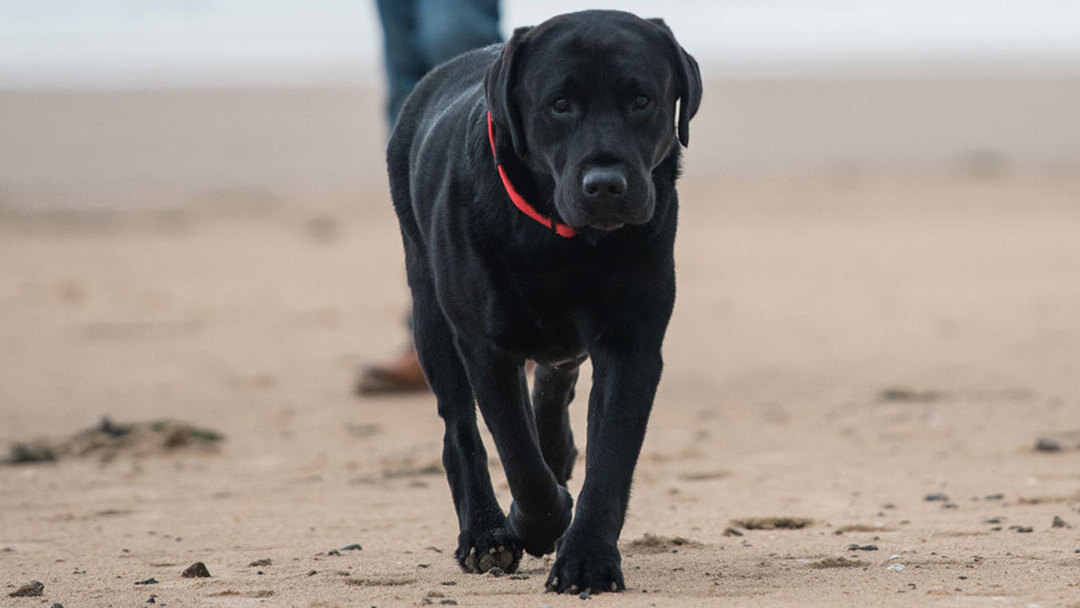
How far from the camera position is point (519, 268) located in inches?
148

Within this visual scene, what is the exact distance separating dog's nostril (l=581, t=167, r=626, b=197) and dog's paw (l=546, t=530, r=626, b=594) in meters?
0.75

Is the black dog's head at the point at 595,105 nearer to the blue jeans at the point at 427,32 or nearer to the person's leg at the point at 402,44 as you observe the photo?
the blue jeans at the point at 427,32

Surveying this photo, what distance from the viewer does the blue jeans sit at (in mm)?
6078

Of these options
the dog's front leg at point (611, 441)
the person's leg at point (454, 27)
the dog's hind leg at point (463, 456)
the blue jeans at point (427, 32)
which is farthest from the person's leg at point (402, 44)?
the dog's front leg at point (611, 441)

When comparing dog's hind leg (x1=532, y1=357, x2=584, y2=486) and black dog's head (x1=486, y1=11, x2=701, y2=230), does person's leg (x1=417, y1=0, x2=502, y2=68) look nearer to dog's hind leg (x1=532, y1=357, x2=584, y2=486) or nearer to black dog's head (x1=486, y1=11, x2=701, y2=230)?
dog's hind leg (x1=532, y1=357, x2=584, y2=486)

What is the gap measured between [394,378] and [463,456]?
3019 mm

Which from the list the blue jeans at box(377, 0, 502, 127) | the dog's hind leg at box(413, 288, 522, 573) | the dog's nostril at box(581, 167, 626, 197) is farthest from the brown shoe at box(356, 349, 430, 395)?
the dog's nostril at box(581, 167, 626, 197)

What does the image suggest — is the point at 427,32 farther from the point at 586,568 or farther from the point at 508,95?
the point at 586,568

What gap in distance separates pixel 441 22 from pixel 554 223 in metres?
2.55

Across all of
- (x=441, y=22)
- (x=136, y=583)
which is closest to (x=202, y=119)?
(x=441, y=22)

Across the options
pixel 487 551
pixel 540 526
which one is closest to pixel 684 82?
pixel 540 526

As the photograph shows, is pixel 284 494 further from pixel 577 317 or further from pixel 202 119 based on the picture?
pixel 202 119

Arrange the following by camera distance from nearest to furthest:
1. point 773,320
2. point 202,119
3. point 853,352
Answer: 1. point 853,352
2. point 773,320
3. point 202,119

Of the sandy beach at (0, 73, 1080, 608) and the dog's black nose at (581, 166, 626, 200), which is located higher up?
the dog's black nose at (581, 166, 626, 200)
